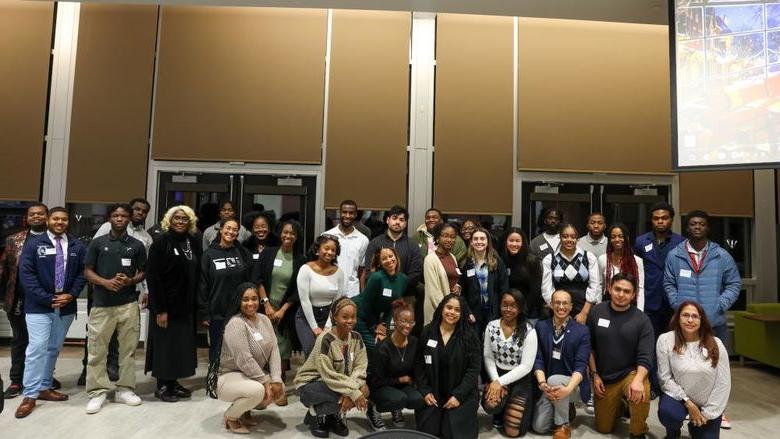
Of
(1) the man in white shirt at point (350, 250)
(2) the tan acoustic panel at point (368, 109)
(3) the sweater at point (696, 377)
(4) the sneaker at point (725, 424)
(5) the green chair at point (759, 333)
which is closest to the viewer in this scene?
(3) the sweater at point (696, 377)

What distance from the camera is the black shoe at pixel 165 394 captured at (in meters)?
3.63

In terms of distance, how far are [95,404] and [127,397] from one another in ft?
0.69

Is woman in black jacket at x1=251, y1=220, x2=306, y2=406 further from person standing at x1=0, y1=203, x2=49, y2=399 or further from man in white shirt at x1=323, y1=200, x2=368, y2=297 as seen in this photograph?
person standing at x1=0, y1=203, x2=49, y2=399

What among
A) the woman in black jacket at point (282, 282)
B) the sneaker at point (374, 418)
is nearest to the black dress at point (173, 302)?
the woman in black jacket at point (282, 282)

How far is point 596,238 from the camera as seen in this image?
4.19 meters

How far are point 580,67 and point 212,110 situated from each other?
4.24 m

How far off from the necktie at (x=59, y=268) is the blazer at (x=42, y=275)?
2 cm

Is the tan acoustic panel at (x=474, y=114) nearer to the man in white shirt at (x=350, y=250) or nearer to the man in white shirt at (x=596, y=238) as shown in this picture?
the man in white shirt at (x=596, y=238)

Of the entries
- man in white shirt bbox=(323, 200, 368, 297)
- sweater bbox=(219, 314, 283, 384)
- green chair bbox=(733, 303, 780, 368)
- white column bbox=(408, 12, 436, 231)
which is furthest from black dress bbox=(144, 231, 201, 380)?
green chair bbox=(733, 303, 780, 368)

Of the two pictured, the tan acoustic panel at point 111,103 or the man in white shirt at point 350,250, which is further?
the tan acoustic panel at point 111,103

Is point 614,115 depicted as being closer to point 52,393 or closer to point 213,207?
point 213,207

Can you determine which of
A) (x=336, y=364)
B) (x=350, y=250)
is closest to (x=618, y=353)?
(x=336, y=364)

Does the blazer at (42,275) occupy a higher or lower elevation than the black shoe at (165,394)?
higher

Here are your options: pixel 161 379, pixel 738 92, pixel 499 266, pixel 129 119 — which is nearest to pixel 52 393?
pixel 161 379
